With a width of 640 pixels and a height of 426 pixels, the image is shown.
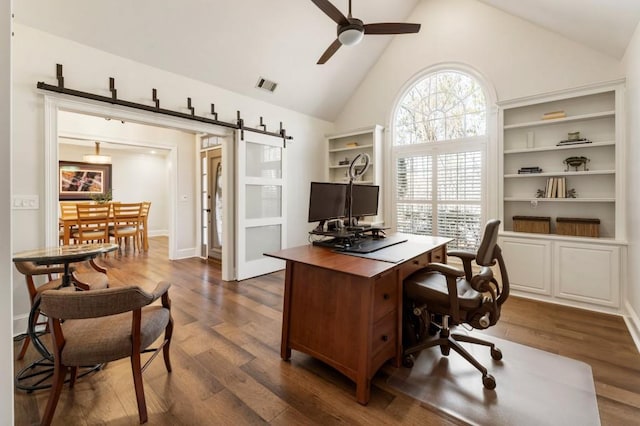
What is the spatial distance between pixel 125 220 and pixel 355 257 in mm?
5730

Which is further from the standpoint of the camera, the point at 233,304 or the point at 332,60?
the point at 332,60

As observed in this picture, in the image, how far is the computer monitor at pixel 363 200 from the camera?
8.60ft

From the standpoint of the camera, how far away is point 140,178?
827 centimetres

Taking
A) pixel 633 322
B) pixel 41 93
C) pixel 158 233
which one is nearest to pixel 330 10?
pixel 41 93

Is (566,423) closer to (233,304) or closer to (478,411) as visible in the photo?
(478,411)

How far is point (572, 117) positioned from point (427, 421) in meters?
3.52

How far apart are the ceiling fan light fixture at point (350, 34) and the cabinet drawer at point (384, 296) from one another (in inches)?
78.7

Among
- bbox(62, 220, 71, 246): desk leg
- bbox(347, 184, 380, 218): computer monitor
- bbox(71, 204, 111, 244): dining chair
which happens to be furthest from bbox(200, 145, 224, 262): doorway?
bbox(347, 184, 380, 218): computer monitor

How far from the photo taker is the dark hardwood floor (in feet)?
5.08

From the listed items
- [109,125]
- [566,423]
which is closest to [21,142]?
[109,125]

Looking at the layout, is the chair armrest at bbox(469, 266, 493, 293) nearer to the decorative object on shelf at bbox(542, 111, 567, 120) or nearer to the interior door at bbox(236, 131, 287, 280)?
the decorative object on shelf at bbox(542, 111, 567, 120)

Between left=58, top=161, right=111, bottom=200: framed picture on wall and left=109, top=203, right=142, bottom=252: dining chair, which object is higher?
left=58, top=161, right=111, bottom=200: framed picture on wall

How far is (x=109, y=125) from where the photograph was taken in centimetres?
479

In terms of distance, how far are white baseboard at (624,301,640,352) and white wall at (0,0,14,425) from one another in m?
3.86
